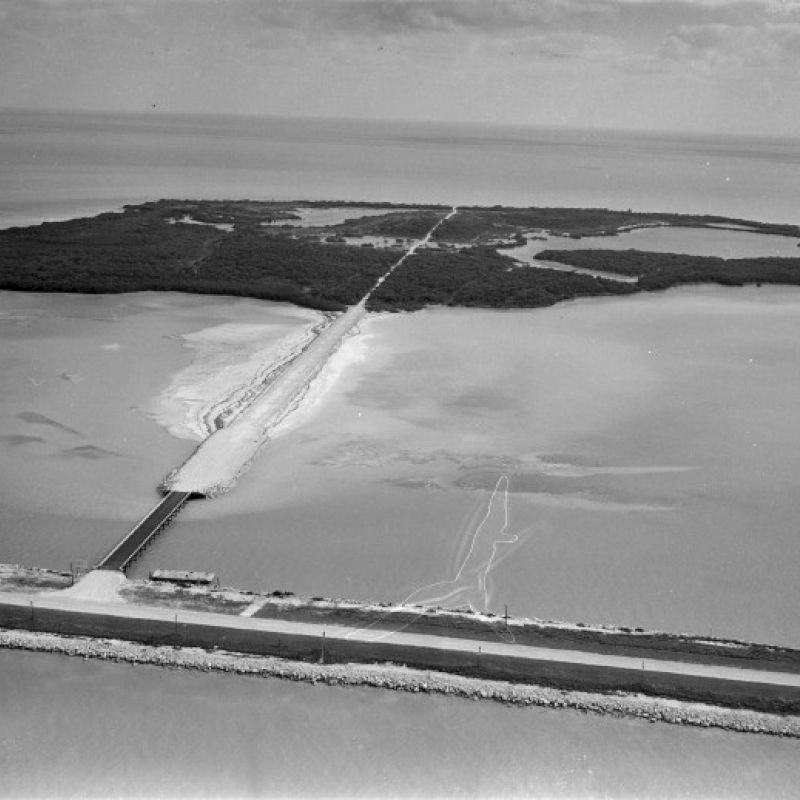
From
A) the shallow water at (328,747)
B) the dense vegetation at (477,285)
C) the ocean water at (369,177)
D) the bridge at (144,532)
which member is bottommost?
the shallow water at (328,747)

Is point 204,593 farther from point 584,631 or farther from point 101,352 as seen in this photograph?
point 101,352

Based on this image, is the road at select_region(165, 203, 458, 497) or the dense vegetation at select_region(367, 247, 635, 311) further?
the dense vegetation at select_region(367, 247, 635, 311)

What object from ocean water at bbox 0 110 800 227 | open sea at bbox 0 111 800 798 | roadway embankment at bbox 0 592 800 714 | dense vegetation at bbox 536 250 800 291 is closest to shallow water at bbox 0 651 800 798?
open sea at bbox 0 111 800 798

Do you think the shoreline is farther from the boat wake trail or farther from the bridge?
the bridge

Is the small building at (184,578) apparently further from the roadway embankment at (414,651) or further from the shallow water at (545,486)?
the roadway embankment at (414,651)

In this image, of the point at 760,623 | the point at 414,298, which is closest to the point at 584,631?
the point at 760,623

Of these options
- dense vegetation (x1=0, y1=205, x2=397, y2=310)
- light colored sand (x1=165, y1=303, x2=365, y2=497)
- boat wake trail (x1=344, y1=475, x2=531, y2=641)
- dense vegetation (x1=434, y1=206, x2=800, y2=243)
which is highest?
dense vegetation (x1=434, y1=206, x2=800, y2=243)

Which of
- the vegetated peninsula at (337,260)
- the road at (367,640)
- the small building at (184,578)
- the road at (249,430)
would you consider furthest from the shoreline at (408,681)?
the vegetated peninsula at (337,260)
